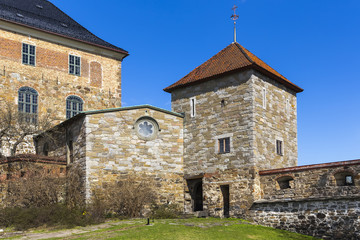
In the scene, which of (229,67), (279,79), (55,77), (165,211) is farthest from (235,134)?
(55,77)

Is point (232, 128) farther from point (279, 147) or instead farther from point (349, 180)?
point (349, 180)

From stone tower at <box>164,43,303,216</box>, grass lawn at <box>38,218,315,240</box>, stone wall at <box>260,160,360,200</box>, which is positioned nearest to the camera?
grass lawn at <box>38,218,315,240</box>

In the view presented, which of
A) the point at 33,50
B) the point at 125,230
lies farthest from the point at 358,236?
the point at 33,50

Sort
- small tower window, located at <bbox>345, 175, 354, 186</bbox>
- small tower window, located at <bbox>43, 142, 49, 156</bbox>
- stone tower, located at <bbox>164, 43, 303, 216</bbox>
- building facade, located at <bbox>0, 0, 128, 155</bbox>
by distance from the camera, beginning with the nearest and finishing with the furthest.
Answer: small tower window, located at <bbox>345, 175, 354, 186</bbox>
stone tower, located at <bbox>164, 43, 303, 216</bbox>
small tower window, located at <bbox>43, 142, 49, 156</bbox>
building facade, located at <bbox>0, 0, 128, 155</bbox>

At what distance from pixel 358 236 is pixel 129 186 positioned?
9820 millimetres

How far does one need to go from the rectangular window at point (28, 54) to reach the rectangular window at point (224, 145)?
13657 millimetres

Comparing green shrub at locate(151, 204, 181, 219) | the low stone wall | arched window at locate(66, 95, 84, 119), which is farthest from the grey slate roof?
the low stone wall

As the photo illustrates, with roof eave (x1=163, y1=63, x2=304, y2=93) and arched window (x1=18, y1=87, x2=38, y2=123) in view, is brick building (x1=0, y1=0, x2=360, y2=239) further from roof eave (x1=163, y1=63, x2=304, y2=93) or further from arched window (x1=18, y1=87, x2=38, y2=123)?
arched window (x1=18, y1=87, x2=38, y2=123)

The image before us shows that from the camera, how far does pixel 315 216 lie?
1805cm

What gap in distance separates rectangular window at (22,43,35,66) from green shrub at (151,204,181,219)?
13.1 m

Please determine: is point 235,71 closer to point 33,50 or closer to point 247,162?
point 247,162

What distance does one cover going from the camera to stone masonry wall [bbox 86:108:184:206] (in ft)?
69.0

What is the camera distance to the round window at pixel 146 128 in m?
22.4

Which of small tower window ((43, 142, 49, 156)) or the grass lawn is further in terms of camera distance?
small tower window ((43, 142, 49, 156))
